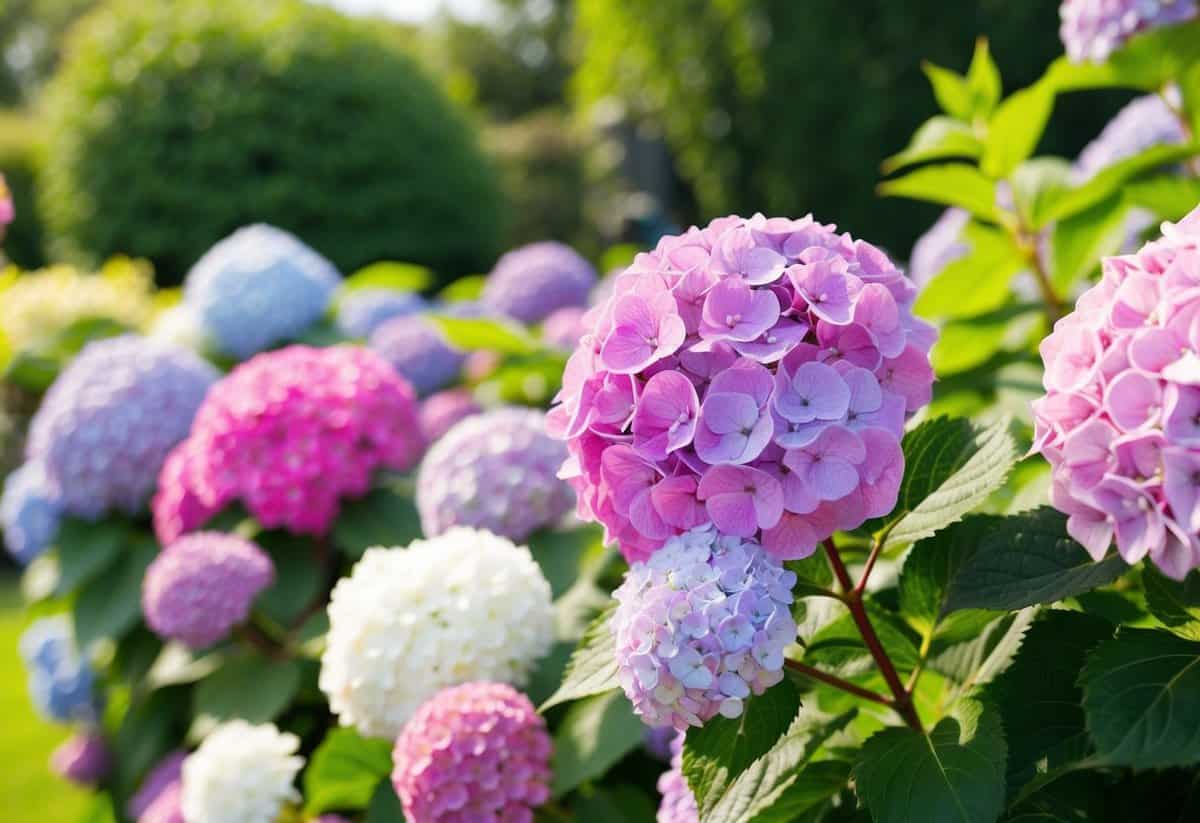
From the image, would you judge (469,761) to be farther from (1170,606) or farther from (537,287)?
(537,287)

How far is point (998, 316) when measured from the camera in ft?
6.32

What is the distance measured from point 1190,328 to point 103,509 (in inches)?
84.9

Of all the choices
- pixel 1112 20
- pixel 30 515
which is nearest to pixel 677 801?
pixel 1112 20

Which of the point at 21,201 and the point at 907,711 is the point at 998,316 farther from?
the point at 21,201

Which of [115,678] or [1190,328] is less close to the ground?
[1190,328]

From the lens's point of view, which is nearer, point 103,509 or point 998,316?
point 998,316

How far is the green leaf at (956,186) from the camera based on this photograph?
1931mm

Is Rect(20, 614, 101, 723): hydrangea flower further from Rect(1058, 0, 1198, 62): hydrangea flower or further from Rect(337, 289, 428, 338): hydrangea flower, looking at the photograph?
Rect(1058, 0, 1198, 62): hydrangea flower

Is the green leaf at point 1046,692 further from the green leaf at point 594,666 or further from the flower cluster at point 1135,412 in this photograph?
the green leaf at point 594,666

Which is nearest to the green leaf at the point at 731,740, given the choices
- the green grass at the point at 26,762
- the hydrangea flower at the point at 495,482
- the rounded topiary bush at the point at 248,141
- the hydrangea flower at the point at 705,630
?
the hydrangea flower at the point at 705,630

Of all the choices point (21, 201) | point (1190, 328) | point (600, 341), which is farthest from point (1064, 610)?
point (21, 201)

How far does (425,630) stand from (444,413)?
125 cm

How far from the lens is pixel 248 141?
6.55 meters

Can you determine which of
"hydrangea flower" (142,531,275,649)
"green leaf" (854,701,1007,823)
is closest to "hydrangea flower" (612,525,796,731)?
"green leaf" (854,701,1007,823)
